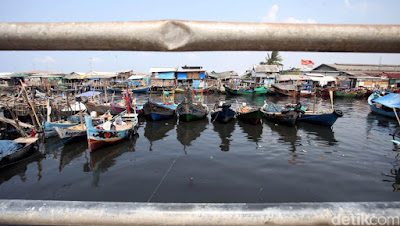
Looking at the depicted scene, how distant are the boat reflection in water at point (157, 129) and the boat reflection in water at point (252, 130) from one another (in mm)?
5605

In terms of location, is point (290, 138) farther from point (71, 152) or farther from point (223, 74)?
point (223, 74)

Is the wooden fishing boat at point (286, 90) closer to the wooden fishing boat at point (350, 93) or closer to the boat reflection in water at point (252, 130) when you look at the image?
the wooden fishing boat at point (350, 93)

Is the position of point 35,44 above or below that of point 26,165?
above

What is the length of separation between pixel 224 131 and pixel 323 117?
7332 mm

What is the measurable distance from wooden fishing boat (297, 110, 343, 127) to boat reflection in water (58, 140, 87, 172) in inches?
605

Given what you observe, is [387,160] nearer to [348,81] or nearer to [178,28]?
[178,28]

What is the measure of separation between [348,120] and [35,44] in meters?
23.4

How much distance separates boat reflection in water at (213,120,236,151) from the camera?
1307 centimetres

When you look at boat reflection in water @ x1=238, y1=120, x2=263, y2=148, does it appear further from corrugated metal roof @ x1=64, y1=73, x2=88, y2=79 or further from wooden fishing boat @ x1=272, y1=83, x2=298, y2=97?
corrugated metal roof @ x1=64, y1=73, x2=88, y2=79

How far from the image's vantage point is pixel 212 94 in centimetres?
4144

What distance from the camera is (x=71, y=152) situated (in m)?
11.6

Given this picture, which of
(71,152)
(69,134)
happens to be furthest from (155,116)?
(71,152)

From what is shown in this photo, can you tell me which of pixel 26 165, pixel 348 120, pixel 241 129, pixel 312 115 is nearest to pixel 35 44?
pixel 26 165


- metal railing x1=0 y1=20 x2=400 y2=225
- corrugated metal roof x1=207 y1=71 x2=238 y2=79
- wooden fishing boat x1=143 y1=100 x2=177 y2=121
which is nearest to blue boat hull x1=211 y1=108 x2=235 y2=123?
wooden fishing boat x1=143 y1=100 x2=177 y2=121
